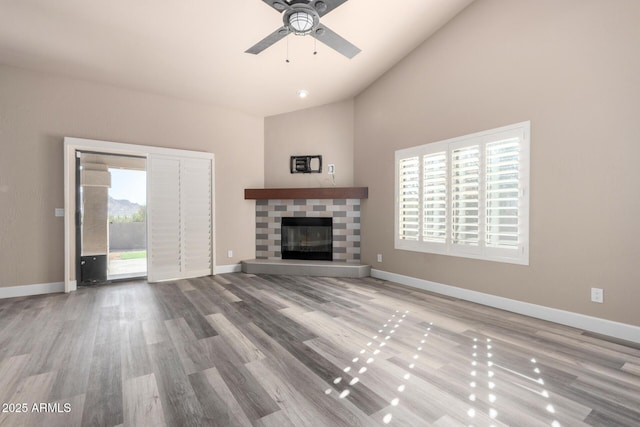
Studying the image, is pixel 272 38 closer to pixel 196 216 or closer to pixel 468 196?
pixel 468 196

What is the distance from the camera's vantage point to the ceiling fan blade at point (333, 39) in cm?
267

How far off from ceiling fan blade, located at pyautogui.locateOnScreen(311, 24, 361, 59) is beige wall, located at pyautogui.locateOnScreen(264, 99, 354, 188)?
2287mm

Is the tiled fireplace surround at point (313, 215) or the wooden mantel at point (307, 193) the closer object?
the wooden mantel at point (307, 193)

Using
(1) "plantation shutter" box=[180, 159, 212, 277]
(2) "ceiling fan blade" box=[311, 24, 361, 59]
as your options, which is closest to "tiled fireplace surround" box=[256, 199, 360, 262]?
(1) "plantation shutter" box=[180, 159, 212, 277]

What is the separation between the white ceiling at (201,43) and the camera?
2.82 meters

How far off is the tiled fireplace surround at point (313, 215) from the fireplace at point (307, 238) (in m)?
0.09

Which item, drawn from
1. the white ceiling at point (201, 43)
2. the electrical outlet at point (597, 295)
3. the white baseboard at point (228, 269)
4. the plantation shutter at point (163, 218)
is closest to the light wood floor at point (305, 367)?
the electrical outlet at point (597, 295)

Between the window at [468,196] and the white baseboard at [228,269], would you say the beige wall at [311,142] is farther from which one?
the white baseboard at [228,269]

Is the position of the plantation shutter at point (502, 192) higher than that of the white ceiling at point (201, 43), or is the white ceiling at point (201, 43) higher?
the white ceiling at point (201, 43)

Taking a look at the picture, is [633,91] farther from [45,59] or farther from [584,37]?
[45,59]

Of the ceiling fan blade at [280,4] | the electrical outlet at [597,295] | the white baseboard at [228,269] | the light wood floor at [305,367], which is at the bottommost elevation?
the light wood floor at [305,367]

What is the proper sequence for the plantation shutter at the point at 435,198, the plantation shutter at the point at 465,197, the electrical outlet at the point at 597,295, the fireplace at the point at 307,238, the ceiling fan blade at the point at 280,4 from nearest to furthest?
1. the ceiling fan blade at the point at 280,4
2. the electrical outlet at the point at 597,295
3. the plantation shutter at the point at 465,197
4. the plantation shutter at the point at 435,198
5. the fireplace at the point at 307,238

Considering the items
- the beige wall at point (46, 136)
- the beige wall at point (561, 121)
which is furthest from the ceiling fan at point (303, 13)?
the beige wall at point (46, 136)

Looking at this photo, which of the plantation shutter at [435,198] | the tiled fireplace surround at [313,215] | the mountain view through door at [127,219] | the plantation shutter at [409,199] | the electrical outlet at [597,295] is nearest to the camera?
the electrical outlet at [597,295]
